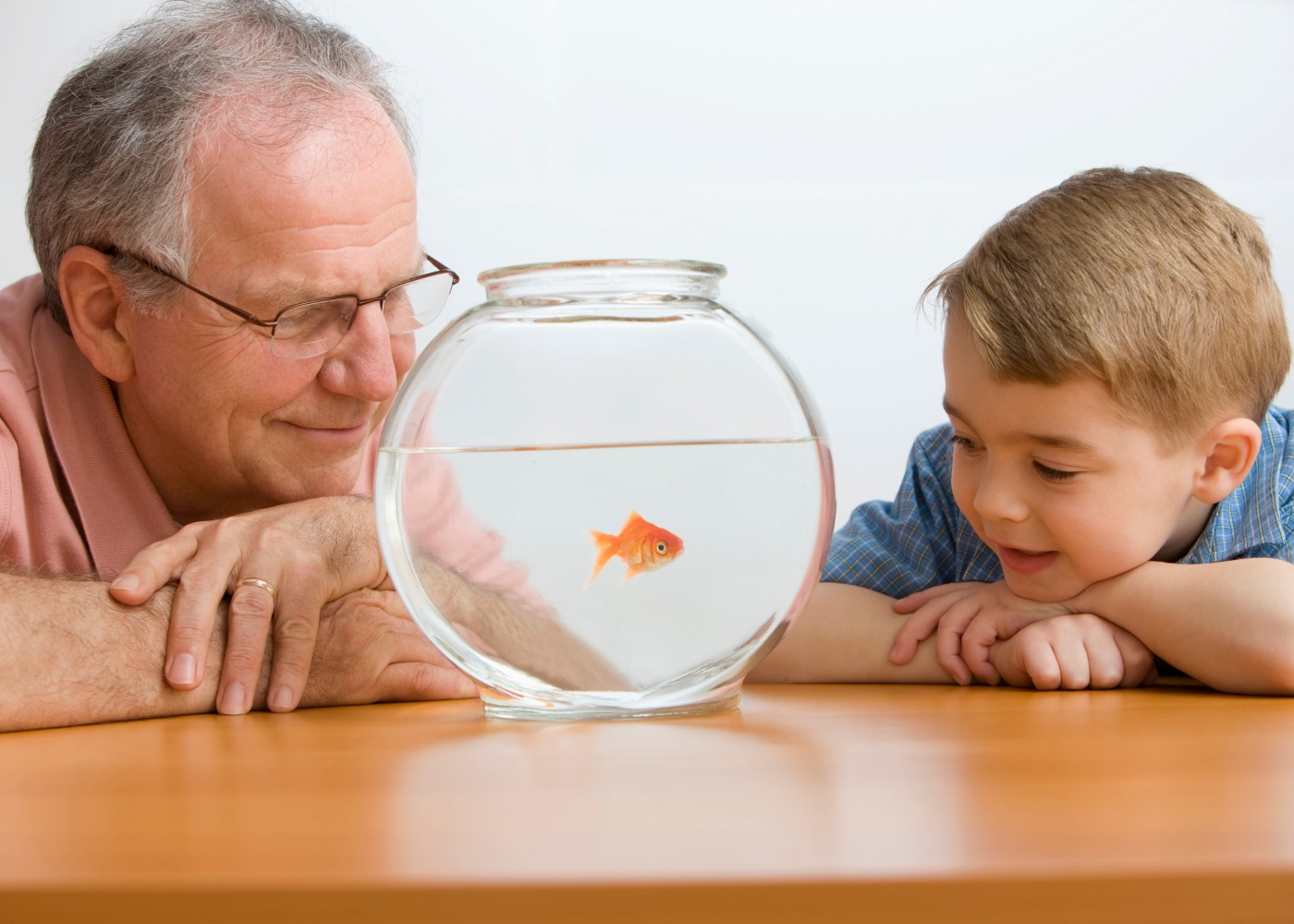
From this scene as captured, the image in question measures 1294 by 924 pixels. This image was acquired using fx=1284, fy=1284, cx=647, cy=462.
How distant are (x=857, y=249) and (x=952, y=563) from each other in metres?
1.31

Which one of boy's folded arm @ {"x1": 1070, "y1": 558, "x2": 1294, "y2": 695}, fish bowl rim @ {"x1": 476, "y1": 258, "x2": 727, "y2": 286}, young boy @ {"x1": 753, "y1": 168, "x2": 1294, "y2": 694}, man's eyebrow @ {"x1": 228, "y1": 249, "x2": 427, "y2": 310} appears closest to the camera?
fish bowl rim @ {"x1": 476, "y1": 258, "x2": 727, "y2": 286}

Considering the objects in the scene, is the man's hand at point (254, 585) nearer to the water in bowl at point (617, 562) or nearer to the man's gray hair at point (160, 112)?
the water in bowl at point (617, 562)

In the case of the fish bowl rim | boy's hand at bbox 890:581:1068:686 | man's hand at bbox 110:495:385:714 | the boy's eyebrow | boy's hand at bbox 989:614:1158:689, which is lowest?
man's hand at bbox 110:495:385:714

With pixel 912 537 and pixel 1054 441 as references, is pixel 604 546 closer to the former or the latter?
pixel 1054 441

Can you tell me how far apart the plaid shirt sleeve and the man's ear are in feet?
2.74

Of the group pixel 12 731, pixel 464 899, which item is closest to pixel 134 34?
pixel 12 731

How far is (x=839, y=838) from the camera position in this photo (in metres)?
0.46

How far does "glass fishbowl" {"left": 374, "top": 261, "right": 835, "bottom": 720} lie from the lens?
0.80 meters

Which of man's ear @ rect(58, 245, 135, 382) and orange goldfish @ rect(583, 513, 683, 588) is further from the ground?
orange goldfish @ rect(583, 513, 683, 588)

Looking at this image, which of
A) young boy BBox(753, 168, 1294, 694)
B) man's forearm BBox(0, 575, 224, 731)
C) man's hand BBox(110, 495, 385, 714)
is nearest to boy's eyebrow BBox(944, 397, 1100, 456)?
young boy BBox(753, 168, 1294, 694)

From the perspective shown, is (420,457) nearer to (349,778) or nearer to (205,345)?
(349,778)

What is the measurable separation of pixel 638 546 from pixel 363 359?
66 centimetres

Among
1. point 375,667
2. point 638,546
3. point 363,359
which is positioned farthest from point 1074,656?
point 363,359

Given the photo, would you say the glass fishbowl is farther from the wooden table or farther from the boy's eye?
the boy's eye
